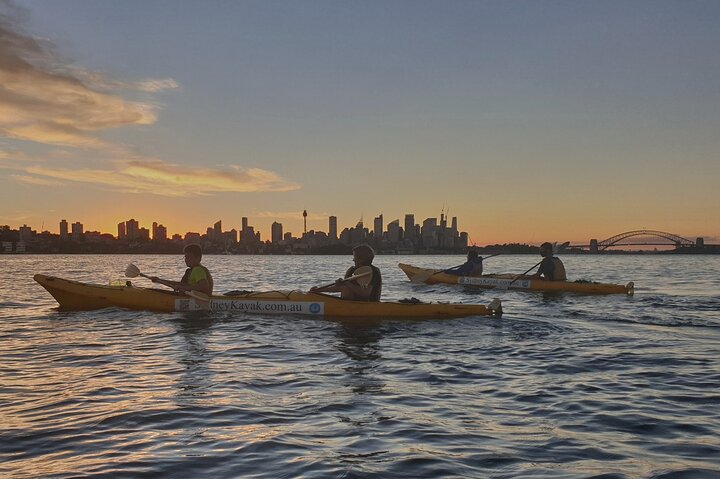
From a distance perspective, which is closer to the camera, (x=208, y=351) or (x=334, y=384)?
(x=334, y=384)

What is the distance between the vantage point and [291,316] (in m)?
14.8

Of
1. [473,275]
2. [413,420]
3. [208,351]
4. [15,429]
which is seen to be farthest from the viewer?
[473,275]

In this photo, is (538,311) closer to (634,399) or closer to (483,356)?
(483,356)

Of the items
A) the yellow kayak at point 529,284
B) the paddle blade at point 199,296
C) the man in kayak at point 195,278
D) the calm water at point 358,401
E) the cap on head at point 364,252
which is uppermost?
the cap on head at point 364,252

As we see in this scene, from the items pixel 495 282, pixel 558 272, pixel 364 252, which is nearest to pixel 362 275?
pixel 364 252

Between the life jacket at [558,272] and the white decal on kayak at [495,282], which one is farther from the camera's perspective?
the white decal on kayak at [495,282]

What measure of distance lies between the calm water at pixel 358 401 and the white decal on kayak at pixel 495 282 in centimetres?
1063

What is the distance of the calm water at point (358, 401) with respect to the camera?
500 cm

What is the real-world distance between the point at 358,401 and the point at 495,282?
19.2m

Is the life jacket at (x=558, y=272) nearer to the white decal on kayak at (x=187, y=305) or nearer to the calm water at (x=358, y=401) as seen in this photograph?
the calm water at (x=358, y=401)

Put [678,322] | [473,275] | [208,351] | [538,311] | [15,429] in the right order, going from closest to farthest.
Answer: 1. [15,429]
2. [208,351]
3. [678,322]
4. [538,311]
5. [473,275]

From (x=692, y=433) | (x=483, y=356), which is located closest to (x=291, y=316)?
(x=483, y=356)

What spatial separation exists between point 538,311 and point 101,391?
42.0ft

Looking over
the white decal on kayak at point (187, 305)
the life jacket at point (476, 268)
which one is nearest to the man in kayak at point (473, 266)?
the life jacket at point (476, 268)
